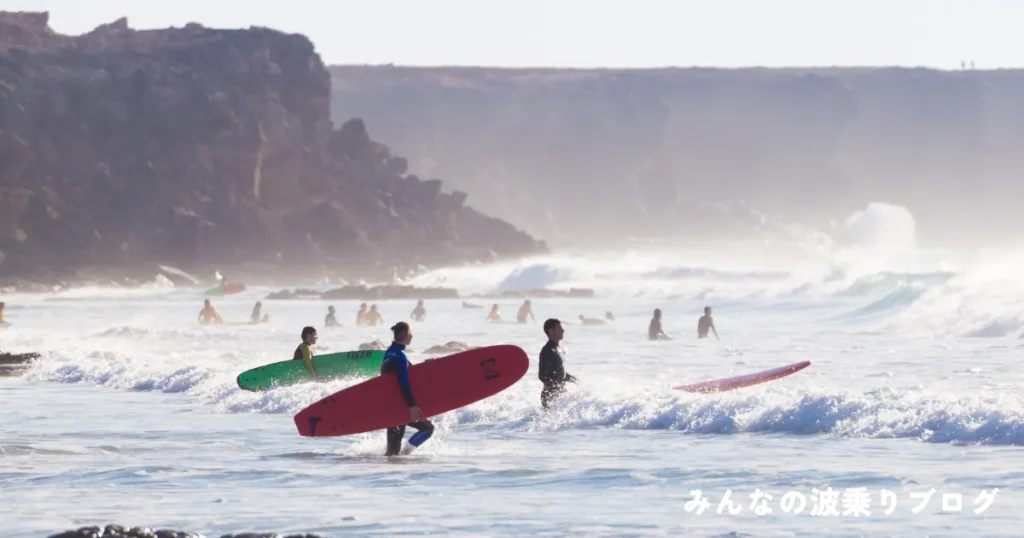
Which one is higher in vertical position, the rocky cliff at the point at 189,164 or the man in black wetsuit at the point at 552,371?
the rocky cliff at the point at 189,164

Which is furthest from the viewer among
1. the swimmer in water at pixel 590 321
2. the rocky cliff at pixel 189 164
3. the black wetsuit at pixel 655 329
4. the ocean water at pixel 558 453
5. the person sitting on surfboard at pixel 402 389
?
the rocky cliff at pixel 189 164

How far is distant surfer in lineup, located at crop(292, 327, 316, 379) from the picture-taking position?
18.3 meters

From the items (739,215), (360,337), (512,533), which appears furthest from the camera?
(739,215)

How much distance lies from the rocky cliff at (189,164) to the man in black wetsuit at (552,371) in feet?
256

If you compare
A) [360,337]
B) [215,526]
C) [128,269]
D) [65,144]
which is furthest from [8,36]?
[215,526]

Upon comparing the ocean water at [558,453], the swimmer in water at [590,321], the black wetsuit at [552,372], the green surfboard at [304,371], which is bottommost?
the ocean water at [558,453]

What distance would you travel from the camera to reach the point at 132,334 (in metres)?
37.5

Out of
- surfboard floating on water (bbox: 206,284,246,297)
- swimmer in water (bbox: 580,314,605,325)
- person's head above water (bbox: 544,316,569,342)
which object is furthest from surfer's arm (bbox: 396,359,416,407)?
surfboard floating on water (bbox: 206,284,246,297)

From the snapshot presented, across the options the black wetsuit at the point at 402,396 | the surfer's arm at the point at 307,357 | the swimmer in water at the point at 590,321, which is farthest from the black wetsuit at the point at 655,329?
the black wetsuit at the point at 402,396

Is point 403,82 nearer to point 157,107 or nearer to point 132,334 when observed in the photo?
point 157,107

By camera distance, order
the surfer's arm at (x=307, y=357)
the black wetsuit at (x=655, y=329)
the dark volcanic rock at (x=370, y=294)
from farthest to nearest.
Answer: the dark volcanic rock at (x=370, y=294) → the black wetsuit at (x=655, y=329) → the surfer's arm at (x=307, y=357)

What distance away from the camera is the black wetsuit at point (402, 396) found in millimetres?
14625

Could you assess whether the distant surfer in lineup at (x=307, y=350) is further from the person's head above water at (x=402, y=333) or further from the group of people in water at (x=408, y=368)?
the person's head above water at (x=402, y=333)

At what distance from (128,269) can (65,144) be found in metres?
10.5
